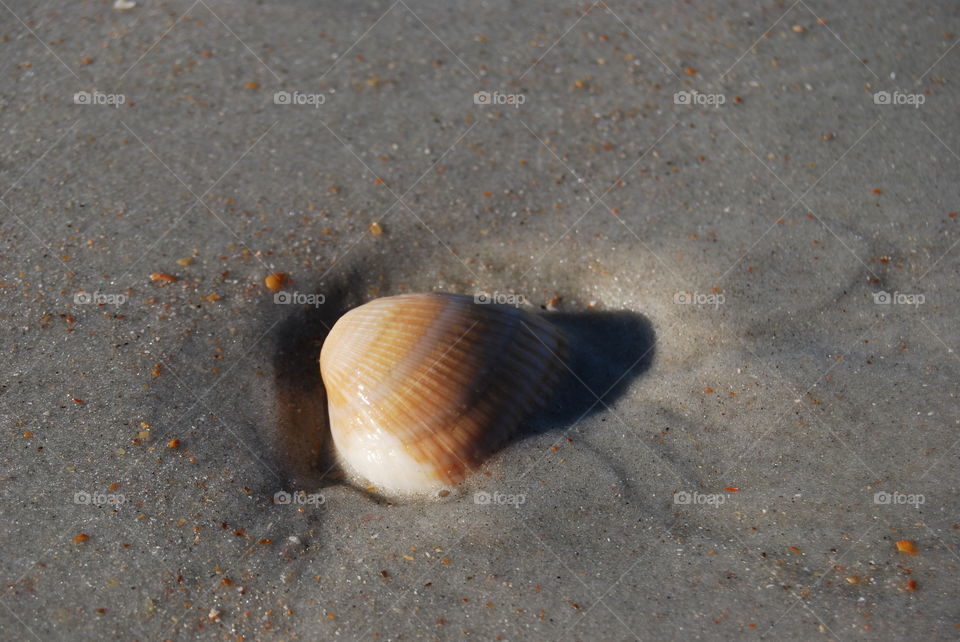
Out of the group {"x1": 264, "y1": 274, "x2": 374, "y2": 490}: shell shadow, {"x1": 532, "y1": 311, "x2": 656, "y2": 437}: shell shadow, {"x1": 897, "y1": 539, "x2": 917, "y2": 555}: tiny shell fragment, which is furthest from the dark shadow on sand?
{"x1": 897, "y1": 539, "x2": 917, "y2": 555}: tiny shell fragment

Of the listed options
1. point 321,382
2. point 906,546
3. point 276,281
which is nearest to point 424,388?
point 321,382

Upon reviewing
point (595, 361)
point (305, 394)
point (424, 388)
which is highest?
point (424, 388)

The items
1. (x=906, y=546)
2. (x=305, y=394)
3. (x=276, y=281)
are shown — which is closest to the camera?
(x=906, y=546)

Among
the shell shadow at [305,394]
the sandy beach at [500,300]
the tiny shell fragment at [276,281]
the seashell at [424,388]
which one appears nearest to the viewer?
the sandy beach at [500,300]

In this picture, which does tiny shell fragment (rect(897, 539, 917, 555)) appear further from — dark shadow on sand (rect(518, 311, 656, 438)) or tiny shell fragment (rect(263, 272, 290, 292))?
tiny shell fragment (rect(263, 272, 290, 292))

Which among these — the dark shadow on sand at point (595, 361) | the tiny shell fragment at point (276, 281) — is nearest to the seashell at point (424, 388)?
the dark shadow on sand at point (595, 361)

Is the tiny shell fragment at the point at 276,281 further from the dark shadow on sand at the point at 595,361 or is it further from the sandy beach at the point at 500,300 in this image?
the dark shadow on sand at the point at 595,361

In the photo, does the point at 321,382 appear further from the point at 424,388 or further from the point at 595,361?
the point at 595,361
